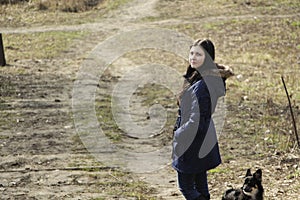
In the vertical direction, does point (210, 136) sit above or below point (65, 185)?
above

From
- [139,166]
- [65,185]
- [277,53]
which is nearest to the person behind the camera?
[65,185]

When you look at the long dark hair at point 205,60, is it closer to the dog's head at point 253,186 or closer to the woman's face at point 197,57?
the woman's face at point 197,57

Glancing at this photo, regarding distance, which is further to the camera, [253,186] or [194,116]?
[253,186]

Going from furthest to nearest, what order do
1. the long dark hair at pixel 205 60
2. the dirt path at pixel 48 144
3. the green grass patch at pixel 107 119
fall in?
the green grass patch at pixel 107 119 → the dirt path at pixel 48 144 → the long dark hair at pixel 205 60

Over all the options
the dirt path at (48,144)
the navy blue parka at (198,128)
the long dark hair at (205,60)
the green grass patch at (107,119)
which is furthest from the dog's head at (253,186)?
the green grass patch at (107,119)

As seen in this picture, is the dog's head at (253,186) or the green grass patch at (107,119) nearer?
the dog's head at (253,186)

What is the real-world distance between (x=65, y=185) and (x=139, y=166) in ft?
4.13

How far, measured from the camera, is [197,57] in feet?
16.1

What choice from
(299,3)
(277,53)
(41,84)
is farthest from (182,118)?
(299,3)

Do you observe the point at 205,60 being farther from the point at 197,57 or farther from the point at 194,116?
the point at 194,116

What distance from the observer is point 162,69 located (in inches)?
582

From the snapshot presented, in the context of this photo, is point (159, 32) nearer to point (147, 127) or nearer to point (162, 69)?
point (162, 69)

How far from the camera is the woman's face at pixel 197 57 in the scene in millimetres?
4891

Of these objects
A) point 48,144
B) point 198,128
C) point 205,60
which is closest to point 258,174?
point 198,128
